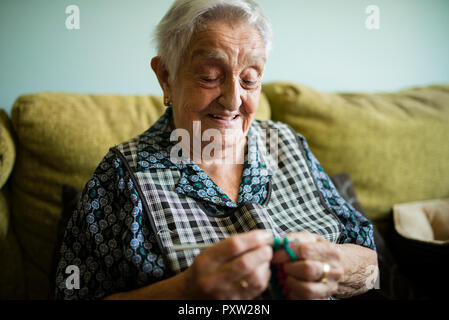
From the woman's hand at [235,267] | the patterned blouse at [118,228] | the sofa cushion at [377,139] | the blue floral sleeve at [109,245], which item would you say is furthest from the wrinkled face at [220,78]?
the sofa cushion at [377,139]

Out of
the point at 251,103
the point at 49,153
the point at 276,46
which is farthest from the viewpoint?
the point at 276,46

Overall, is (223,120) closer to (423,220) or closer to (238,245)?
(238,245)

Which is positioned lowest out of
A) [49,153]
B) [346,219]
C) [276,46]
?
[346,219]

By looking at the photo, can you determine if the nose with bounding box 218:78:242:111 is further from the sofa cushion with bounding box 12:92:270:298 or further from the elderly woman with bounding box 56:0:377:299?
the sofa cushion with bounding box 12:92:270:298

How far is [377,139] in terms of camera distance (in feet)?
4.53

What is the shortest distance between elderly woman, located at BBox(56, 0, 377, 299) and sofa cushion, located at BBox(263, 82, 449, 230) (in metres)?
0.46

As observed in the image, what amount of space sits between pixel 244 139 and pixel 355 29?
914mm

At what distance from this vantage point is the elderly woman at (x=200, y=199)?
2.30ft

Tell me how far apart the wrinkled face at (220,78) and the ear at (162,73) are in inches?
1.1

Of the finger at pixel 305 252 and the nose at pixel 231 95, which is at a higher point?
the nose at pixel 231 95

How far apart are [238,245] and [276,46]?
114cm

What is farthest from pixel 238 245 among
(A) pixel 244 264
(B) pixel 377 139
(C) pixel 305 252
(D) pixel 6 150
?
(B) pixel 377 139

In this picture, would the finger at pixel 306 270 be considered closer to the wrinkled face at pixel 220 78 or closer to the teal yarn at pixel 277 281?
the teal yarn at pixel 277 281

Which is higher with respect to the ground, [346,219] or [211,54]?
[211,54]
